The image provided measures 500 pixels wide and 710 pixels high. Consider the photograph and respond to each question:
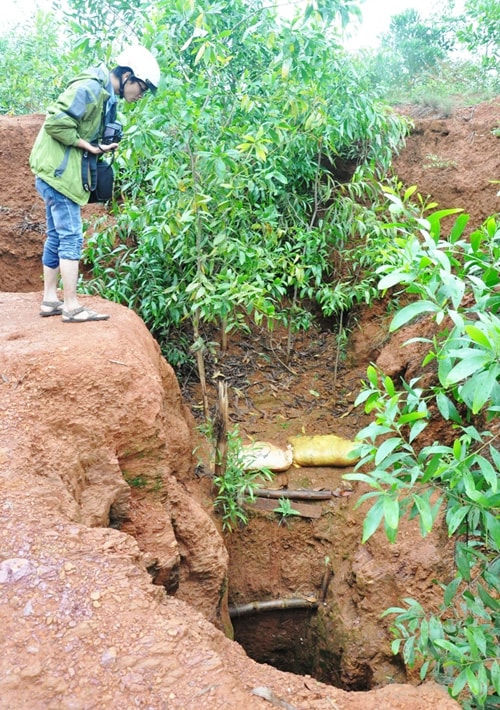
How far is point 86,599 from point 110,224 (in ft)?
12.4

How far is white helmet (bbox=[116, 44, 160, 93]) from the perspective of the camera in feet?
10.3

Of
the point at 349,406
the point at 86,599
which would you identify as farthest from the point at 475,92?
the point at 86,599

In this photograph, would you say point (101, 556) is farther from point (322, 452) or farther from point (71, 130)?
point (322, 452)

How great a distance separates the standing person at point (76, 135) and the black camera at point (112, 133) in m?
0.02

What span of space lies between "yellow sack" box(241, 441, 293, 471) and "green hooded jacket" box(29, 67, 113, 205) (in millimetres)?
2335

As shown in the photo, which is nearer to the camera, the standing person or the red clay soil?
the red clay soil

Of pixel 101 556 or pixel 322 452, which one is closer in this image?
pixel 101 556

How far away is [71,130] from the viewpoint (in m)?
3.12

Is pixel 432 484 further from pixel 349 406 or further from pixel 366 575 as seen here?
pixel 349 406

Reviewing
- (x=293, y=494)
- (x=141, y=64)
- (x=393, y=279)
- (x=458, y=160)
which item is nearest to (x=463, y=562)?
(x=393, y=279)

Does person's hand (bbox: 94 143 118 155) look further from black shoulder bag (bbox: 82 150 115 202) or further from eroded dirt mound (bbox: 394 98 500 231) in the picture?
eroded dirt mound (bbox: 394 98 500 231)

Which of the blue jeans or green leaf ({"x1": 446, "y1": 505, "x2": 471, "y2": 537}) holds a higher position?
the blue jeans

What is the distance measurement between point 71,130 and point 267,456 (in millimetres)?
2869

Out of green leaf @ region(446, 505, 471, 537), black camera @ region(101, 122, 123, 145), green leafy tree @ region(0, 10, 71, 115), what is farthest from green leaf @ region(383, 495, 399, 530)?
green leafy tree @ region(0, 10, 71, 115)
